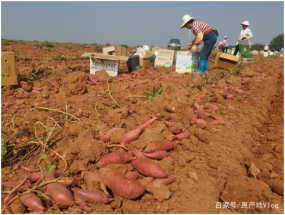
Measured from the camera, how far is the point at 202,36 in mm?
5840

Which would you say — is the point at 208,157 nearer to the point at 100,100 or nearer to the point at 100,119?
the point at 100,119

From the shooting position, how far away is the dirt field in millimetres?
1874

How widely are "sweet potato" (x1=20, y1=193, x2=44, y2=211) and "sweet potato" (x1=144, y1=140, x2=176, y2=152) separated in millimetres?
979

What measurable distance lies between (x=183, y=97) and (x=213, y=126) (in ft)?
2.01

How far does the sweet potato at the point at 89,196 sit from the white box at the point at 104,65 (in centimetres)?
387

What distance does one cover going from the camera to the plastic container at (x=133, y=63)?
6.31 metres

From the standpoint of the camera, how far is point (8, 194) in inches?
66.4

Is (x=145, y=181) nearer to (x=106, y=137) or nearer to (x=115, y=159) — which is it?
(x=115, y=159)

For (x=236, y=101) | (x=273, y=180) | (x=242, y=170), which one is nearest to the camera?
(x=273, y=180)

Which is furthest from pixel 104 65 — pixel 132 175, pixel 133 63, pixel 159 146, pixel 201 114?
pixel 132 175

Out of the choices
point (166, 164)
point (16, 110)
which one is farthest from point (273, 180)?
point (16, 110)

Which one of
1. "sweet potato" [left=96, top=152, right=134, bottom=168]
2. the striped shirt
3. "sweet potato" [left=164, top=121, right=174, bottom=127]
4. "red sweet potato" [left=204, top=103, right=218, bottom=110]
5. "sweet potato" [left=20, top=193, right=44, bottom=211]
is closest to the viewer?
"sweet potato" [left=20, top=193, right=44, bottom=211]

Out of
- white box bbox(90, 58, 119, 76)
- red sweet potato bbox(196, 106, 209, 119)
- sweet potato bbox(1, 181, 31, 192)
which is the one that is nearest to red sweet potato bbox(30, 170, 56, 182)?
sweet potato bbox(1, 181, 31, 192)

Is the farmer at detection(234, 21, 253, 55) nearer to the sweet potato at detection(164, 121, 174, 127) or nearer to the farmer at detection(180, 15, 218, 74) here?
the farmer at detection(180, 15, 218, 74)
